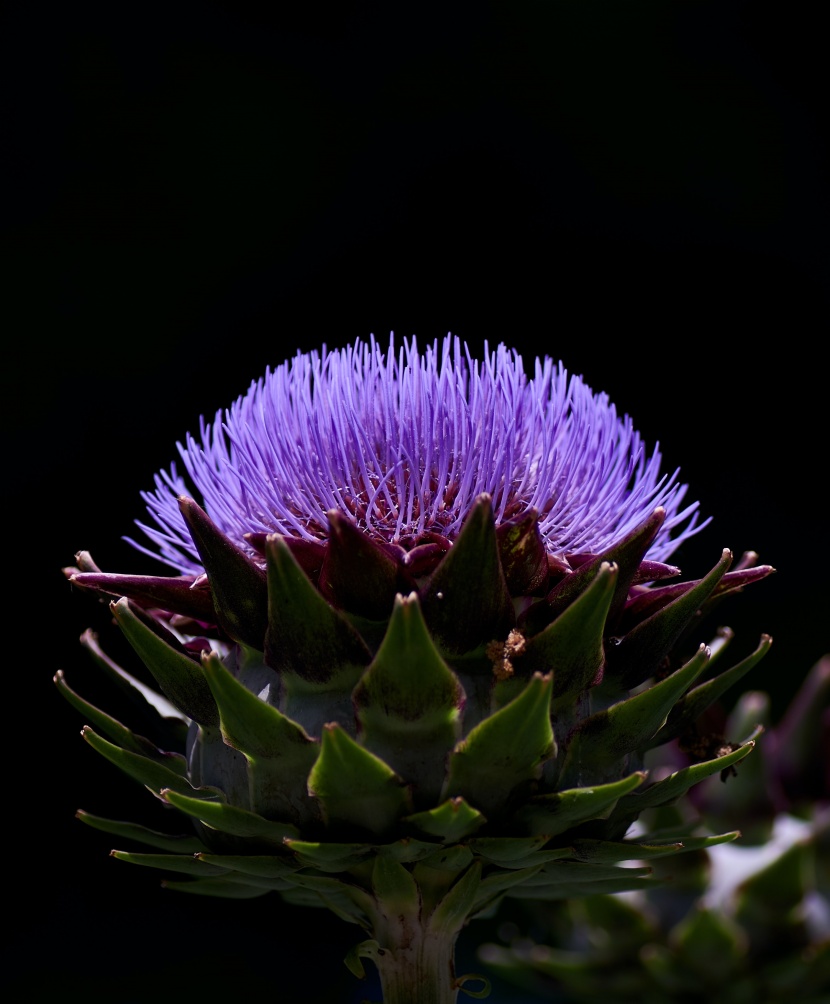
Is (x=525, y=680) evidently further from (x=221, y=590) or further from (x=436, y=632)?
(x=221, y=590)

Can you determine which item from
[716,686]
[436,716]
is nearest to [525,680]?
[436,716]

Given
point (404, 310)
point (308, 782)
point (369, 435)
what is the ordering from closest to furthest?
point (308, 782) → point (369, 435) → point (404, 310)

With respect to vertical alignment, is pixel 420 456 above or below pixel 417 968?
above

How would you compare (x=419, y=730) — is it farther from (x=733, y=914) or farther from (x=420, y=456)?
(x=733, y=914)

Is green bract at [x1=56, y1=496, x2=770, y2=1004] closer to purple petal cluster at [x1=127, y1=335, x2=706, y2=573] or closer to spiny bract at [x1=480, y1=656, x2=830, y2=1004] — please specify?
purple petal cluster at [x1=127, y1=335, x2=706, y2=573]

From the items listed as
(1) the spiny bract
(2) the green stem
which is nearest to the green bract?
(2) the green stem

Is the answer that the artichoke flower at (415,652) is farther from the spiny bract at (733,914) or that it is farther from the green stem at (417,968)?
the spiny bract at (733,914)

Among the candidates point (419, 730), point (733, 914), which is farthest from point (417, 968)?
point (733, 914)
